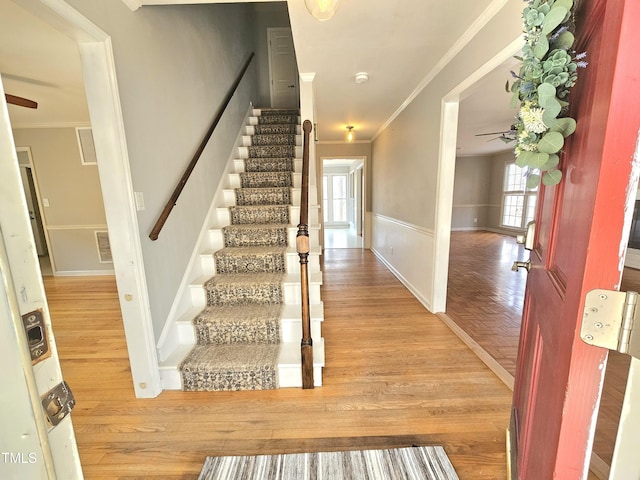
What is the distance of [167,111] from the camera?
1916 millimetres

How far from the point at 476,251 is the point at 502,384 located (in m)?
4.56

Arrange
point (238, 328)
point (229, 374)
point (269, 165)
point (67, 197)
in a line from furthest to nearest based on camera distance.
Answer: point (67, 197) < point (269, 165) < point (238, 328) < point (229, 374)

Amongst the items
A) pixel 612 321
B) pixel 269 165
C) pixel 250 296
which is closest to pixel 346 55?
pixel 269 165

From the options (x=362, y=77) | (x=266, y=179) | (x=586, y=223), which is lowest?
(x=586, y=223)

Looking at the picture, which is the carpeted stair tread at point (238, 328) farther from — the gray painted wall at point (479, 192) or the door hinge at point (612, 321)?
the gray painted wall at point (479, 192)

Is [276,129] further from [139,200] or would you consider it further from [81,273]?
[81,273]

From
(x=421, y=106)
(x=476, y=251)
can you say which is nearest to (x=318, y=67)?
(x=421, y=106)

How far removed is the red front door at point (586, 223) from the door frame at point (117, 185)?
186 cm

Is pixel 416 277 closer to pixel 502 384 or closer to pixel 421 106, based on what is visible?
pixel 502 384

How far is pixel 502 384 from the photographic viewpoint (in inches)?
67.5

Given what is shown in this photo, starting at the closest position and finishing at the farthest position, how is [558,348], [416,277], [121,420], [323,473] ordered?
[558,348]
[323,473]
[121,420]
[416,277]

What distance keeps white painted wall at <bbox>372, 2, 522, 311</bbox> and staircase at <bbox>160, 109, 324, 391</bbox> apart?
1.24 metres

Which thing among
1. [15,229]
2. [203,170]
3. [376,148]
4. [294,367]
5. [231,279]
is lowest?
[294,367]

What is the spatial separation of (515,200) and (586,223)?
891 cm
